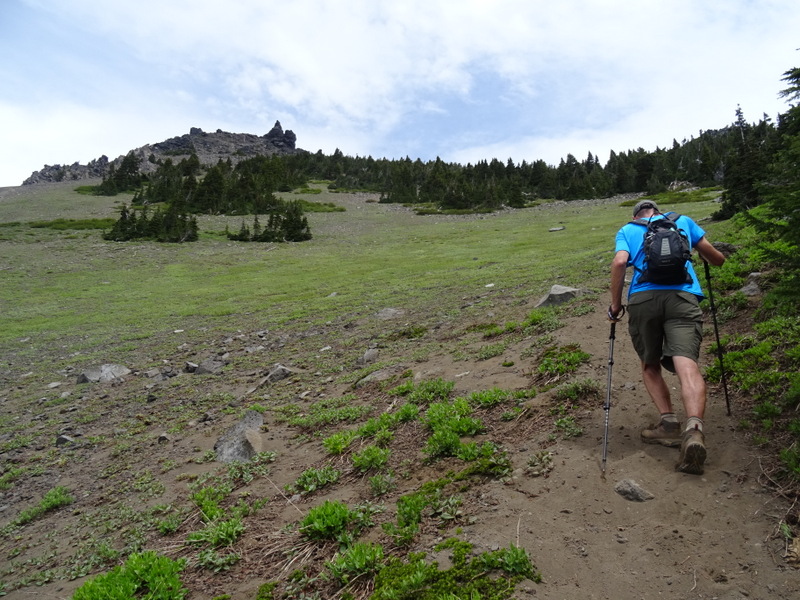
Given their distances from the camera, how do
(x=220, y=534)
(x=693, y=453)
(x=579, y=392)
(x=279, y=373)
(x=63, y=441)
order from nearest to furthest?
1. (x=693, y=453)
2. (x=220, y=534)
3. (x=579, y=392)
4. (x=63, y=441)
5. (x=279, y=373)

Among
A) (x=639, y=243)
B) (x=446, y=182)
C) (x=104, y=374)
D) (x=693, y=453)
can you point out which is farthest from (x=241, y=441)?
(x=446, y=182)

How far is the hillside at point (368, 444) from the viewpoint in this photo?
457cm

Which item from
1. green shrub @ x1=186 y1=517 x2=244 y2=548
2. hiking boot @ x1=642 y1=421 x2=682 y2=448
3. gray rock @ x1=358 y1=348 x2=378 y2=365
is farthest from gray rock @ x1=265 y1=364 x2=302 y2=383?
hiking boot @ x1=642 y1=421 x2=682 y2=448

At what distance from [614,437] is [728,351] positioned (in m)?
3.25

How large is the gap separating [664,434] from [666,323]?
4.69ft

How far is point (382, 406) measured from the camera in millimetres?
9625

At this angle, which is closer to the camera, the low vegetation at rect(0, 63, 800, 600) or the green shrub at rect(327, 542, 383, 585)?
the green shrub at rect(327, 542, 383, 585)

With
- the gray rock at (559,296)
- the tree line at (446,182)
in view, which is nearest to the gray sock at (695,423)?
the gray rock at (559,296)

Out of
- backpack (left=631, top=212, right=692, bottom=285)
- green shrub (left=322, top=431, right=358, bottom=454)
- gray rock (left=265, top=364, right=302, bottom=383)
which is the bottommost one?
gray rock (left=265, top=364, right=302, bottom=383)

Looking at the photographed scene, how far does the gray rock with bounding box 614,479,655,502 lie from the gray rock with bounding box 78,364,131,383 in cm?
1575

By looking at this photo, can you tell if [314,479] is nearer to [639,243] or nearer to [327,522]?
Result: [327,522]

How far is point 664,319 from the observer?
19.6ft

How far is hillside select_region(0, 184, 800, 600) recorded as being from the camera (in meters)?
4.57

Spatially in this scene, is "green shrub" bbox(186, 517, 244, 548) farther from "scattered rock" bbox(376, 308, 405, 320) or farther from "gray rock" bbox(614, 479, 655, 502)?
"scattered rock" bbox(376, 308, 405, 320)
